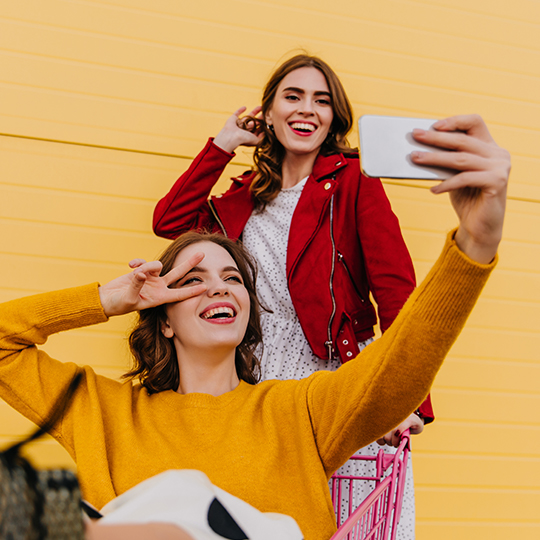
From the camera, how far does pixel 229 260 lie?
1.89m

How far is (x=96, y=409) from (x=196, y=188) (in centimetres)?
100

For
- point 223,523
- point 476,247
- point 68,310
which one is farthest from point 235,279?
point 223,523

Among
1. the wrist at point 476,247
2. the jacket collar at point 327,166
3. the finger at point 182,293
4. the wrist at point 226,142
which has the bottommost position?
the finger at point 182,293

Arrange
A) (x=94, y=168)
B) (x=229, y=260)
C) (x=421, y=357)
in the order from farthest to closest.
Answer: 1. (x=94, y=168)
2. (x=229, y=260)
3. (x=421, y=357)

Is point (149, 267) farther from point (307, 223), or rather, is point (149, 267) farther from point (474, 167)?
point (474, 167)

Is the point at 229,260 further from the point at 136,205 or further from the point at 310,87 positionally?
the point at 136,205

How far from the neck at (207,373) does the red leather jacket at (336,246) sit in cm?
37

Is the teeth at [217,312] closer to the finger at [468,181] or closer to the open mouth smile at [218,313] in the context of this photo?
the open mouth smile at [218,313]

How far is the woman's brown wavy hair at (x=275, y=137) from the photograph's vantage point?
228 centimetres

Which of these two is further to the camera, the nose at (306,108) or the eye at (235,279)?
the nose at (306,108)

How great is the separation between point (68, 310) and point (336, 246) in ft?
2.96

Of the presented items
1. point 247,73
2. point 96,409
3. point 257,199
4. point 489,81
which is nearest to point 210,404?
point 96,409

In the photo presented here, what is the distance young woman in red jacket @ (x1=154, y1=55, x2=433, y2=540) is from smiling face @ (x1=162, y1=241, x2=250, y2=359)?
31cm

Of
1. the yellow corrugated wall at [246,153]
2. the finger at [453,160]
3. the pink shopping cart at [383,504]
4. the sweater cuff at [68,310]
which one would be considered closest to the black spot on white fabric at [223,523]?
the pink shopping cart at [383,504]
